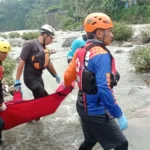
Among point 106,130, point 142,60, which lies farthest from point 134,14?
point 106,130

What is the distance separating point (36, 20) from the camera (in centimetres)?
8400

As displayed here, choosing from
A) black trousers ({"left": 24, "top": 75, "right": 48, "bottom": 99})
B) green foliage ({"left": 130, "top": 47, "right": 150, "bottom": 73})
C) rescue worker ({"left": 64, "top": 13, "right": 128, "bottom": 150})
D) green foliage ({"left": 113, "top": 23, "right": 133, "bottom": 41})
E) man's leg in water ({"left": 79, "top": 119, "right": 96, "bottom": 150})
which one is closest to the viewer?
rescue worker ({"left": 64, "top": 13, "right": 128, "bottom": 150})

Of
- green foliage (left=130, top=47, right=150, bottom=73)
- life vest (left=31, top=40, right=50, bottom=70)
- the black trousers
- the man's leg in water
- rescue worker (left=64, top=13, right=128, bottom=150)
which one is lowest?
green foliage (left=130, top=47, right=150, bottom=73)

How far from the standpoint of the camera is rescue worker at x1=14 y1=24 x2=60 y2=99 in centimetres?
533

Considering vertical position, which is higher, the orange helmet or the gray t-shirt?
the orange helmet

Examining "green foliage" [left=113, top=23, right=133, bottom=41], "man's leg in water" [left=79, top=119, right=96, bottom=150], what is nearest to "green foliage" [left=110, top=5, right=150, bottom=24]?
"green foliage" [left=113, top=23, right=133, bottom=41]

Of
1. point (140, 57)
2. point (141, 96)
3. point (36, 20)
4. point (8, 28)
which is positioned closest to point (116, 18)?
point (140, 57)

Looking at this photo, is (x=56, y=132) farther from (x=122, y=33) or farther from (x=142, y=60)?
(x=122, y=33)

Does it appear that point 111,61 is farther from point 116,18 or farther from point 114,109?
point 116,18

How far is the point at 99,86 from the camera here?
2.88 meters

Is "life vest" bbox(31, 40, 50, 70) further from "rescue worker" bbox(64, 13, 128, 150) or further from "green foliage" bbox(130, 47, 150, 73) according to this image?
"green foliage" bbox(130, 47, 150, 73)

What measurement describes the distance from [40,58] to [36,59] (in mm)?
70

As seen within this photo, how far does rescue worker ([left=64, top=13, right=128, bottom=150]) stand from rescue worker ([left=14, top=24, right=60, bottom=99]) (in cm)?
218

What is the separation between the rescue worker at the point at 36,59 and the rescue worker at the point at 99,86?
218cm
